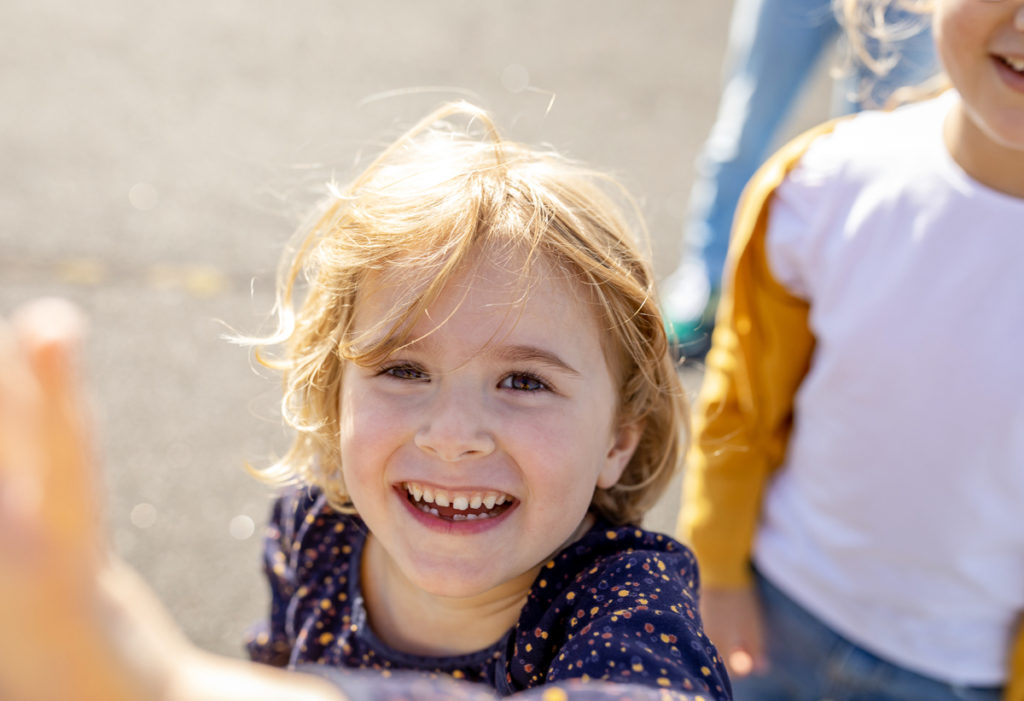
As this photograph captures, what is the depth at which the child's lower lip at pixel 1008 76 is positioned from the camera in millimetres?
1255

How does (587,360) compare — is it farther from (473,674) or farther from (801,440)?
(801,440)

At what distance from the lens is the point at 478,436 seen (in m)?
1.15

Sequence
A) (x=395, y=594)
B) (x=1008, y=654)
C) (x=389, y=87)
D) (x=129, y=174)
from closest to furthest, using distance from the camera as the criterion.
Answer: (x=395, y=594), (x=1008, y=654), (x=129, y=174), (x=389, y=87)

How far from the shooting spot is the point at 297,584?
1479 mm

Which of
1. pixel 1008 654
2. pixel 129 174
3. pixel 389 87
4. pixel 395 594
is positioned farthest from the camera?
pixel 389 87

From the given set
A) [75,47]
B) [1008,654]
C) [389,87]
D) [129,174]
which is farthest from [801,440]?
[75,47]

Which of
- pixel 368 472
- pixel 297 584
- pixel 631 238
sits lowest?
pixel 297 584

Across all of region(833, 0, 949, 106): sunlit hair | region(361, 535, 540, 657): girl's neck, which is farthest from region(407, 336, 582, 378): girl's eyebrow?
region(833, 0, 949, 106): sunlit hair

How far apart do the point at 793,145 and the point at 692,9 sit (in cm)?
407

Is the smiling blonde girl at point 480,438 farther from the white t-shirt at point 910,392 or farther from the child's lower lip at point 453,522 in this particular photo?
the white t-shirt at point 910,392

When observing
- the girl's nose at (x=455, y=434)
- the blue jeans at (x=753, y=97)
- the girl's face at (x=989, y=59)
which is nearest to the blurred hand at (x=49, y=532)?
the girl's nose at (x=455, y=434)

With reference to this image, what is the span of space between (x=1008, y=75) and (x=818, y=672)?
1.00 m

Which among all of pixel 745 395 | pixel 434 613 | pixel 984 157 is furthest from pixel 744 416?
pixel 434 613

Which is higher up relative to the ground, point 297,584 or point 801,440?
point 801,440
